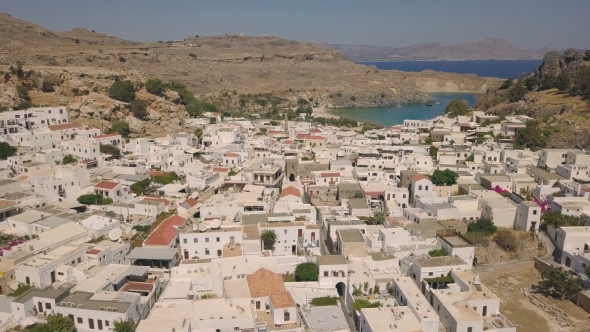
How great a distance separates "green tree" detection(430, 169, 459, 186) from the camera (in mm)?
28312

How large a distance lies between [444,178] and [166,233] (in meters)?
17.0

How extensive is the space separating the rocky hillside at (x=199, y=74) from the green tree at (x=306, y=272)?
30.3 m

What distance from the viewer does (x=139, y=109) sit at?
45812 millimetres

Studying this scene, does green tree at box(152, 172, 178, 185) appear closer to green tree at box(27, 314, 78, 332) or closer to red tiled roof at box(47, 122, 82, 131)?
red tiled roof at box(47, 122, 82, 131)

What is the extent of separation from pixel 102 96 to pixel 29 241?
28864 millimetres

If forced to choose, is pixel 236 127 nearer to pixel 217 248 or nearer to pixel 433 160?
pixel 433 160

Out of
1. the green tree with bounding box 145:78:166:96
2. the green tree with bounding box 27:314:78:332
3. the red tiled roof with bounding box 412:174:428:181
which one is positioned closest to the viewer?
the green tree with bounding box 27:314:78:332

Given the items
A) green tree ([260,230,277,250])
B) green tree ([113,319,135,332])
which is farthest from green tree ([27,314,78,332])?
green tree ([260,230,277,250])

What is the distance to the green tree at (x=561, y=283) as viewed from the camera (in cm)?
1912

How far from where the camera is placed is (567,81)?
2000 inches

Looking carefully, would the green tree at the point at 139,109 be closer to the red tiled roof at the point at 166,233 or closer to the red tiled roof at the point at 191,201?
the red tiled roof at the point at 191,201

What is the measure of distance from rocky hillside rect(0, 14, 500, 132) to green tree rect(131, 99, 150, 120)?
83 cm

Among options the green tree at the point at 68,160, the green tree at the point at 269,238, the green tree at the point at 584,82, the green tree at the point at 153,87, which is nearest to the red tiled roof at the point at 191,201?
the green tree at the point at 269,238

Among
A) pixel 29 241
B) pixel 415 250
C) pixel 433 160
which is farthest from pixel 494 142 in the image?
pixel 29 241
